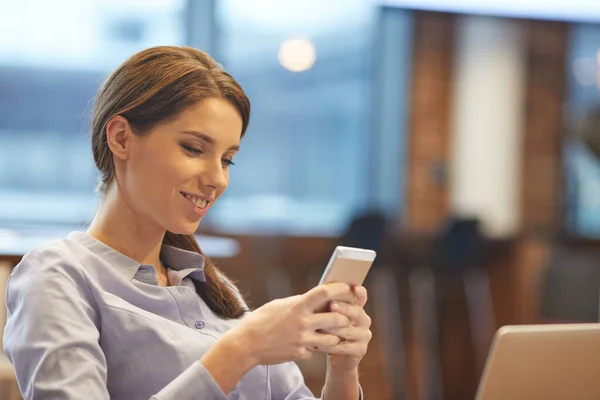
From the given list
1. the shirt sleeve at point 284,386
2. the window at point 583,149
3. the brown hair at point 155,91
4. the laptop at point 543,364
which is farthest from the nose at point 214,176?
the window at point 583,149

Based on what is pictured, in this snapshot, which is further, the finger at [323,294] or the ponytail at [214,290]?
the ponytail at [214,290]

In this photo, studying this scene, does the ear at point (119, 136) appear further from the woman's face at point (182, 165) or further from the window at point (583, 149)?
the window at point (583, 149)

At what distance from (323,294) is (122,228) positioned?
464mm

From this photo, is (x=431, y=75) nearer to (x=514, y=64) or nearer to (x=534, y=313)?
(x=514, y=64)

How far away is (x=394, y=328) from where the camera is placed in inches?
216

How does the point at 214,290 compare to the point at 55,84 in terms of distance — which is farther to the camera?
the point at 55,84

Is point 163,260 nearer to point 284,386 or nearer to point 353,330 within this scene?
point 284,386

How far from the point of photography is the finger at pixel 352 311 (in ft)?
4.64

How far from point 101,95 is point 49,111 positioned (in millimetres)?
4214

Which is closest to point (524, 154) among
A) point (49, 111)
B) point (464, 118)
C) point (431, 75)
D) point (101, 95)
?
point (464, 118)

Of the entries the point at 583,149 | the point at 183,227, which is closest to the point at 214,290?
the point at 183,227

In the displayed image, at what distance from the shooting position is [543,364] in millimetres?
1507

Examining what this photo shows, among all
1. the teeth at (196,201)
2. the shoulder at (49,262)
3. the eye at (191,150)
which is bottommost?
the shoulder at (49,262)

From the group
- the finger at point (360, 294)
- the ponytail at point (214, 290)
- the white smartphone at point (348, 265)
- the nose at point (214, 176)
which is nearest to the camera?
the white smartphone at point (348, 265)
